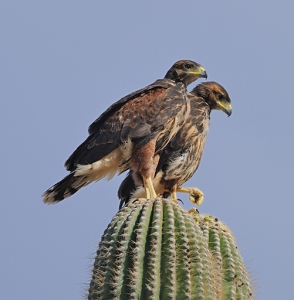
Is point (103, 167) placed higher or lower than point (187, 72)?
lower

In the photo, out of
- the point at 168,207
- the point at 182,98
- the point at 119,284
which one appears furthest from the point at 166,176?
the point at 119,284

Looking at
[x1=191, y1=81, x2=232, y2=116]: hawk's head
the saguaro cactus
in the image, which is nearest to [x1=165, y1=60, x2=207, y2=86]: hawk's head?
[x1=191, y1=81, x2=232, y2=116]: hawk's head

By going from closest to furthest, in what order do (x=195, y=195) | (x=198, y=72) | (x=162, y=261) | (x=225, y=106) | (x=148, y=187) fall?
(x=162, y=261)
(x=148, y=187)
(x=195, y=195)
(x=198, y=72)
(x=225, y=106)

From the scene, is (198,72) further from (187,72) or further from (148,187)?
(148,187)

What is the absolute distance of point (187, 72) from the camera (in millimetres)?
9602

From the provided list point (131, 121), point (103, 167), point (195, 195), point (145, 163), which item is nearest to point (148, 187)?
point (145, 163)

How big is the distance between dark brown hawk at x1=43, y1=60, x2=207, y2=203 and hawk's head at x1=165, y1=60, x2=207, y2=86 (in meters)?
0.50

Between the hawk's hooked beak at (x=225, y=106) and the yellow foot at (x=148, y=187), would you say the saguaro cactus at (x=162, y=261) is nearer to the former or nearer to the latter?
the yellow foot at (x=148, y=187)

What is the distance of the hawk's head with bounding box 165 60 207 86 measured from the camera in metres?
9.60

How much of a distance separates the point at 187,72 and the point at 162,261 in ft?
15.5

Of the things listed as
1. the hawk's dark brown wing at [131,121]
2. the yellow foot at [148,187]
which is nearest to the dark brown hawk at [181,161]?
the hawk's dark brown wing at [131,121]

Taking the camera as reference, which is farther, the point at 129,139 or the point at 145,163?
the point at 129,139

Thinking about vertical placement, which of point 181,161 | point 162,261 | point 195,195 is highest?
point 181,161

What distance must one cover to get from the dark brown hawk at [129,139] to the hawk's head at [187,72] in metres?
0.50
